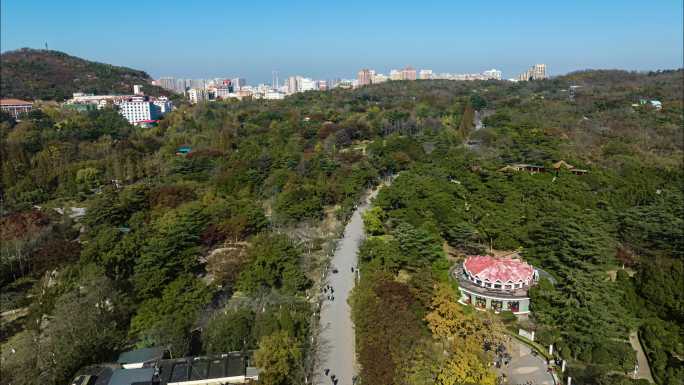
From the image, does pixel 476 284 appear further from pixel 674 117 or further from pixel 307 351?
pixel 674 117

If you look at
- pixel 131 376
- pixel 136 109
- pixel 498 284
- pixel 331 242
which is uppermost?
pixel 136 109

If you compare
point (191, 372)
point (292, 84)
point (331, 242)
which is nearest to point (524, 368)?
point (191, 372)

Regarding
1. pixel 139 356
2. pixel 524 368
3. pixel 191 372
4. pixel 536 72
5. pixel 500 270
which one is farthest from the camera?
pixel 536 72

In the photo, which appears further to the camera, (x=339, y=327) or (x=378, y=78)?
(x=378, y=78)

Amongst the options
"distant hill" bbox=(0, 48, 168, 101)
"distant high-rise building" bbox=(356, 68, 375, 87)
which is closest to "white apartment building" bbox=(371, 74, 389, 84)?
"distant high-rise building" bbox=(356, 68, 375, 87)

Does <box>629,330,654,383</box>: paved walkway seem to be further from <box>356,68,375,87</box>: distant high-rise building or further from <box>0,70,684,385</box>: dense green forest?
<box>356,68,375,87</box>: distant high-rise building

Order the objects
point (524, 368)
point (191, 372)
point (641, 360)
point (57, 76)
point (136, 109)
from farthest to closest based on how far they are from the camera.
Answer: point (57, 76) < point (136, 109) < point (641, 360) < point (524, 368) < point (191, 372)

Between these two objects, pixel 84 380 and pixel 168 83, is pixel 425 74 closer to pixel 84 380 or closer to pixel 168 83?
pixel 168 83
